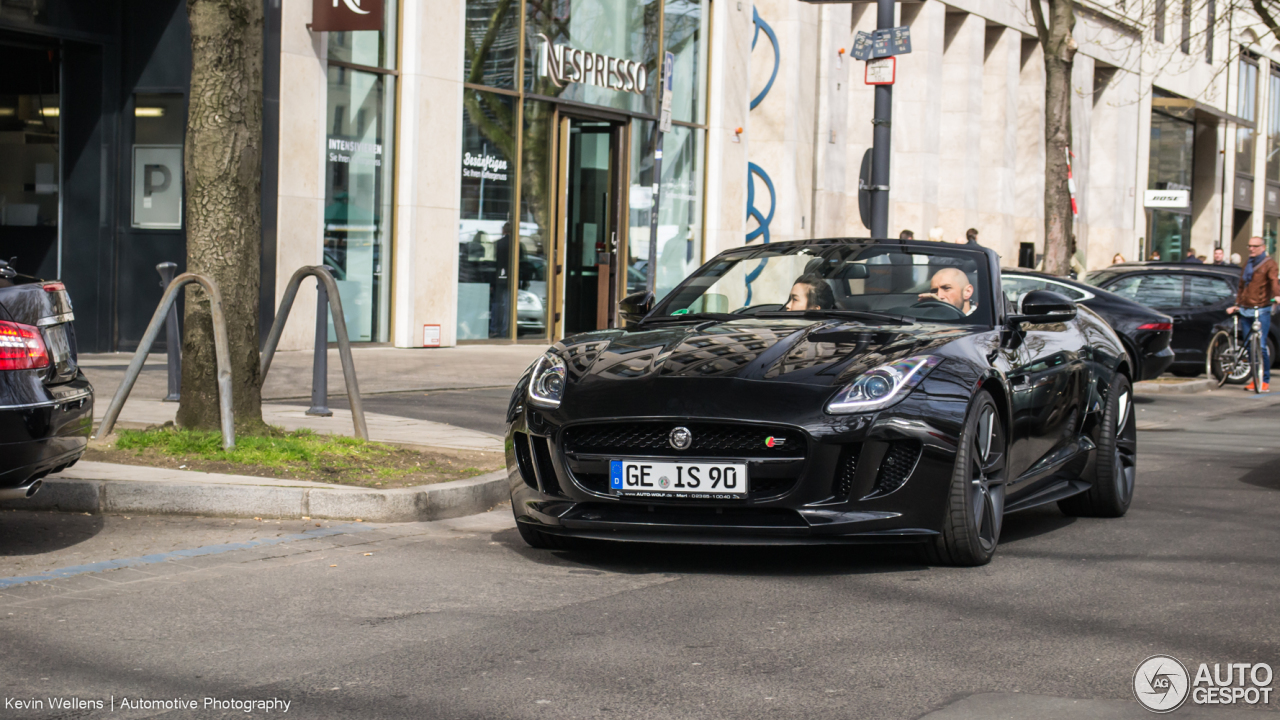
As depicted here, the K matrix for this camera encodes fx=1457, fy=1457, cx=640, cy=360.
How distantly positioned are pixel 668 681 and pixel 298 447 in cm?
435

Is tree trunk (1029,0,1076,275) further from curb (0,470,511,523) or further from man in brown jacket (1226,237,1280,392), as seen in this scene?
curb (0,470,511,523)

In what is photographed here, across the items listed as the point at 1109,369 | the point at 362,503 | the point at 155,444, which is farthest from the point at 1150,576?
the point at 155,444

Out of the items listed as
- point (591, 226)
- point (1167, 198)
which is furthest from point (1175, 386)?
point (1167, 198)

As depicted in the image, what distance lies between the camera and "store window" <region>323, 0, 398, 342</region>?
1683cm

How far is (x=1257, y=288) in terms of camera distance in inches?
725

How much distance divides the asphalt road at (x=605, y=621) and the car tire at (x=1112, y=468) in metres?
0.29

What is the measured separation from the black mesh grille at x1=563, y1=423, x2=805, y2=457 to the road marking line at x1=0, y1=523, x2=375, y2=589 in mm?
1603

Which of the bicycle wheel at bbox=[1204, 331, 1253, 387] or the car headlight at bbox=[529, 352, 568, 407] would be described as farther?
the bicycle wheel at bbox=[1204, 331, 1253, 387]

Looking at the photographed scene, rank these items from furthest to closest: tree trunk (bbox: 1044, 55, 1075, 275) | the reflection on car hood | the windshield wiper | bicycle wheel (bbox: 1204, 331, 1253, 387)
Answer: tree trunk (bbox: 1044, 55, 1075, 275)
bicycle wheel (bbox: 1204, 331, 1253, 387)
the windshield wiper
the reflection on car hood

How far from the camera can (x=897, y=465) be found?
5461 mm

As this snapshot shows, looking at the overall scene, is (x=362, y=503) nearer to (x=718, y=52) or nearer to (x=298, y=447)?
(x=298, y=447)

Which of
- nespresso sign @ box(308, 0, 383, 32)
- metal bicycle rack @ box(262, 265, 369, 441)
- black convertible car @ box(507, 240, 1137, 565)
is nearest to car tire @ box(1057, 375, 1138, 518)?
black convertible car @ box(507, 240, 1137, 565)

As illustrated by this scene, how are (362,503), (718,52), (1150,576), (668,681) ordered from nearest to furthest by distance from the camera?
(668,681), (1150,576), (362,503), (718,52)

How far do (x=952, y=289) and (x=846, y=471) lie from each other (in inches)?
65.6
